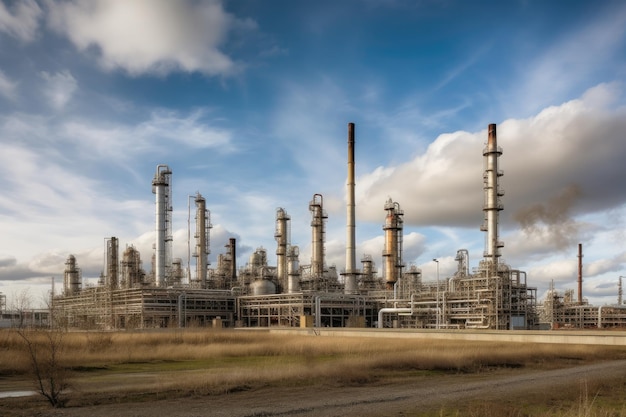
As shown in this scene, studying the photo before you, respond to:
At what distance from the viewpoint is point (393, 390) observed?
2467 cm

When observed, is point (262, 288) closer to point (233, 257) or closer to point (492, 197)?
point (233, 257)

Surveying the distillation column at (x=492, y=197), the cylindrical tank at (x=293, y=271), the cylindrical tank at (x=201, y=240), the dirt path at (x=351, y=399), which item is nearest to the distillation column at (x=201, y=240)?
the cylindrical tank at (x=201, y=240)

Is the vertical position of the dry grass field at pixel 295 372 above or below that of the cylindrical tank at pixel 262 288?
above

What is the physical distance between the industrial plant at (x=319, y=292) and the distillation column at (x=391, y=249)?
18cm

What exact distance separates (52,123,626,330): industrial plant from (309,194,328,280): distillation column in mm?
190

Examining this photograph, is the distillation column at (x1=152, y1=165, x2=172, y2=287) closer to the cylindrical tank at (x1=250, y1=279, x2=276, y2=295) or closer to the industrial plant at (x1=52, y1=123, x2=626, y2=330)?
the industrial plant at (x1=52, y1=123, x2=626, y2=330)

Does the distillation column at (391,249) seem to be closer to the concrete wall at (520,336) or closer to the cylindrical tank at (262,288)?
the cylindrical tank at (262,288)

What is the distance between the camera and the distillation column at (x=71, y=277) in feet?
433

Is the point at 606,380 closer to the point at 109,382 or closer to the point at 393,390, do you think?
the point at 393,390

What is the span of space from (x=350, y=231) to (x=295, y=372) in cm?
7489

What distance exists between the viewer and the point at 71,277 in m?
132

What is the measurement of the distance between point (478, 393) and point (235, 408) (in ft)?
30.6

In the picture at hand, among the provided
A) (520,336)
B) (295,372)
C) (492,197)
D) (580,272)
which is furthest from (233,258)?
(295,372)

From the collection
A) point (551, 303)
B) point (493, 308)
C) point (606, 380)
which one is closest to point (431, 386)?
point (606, 380)
